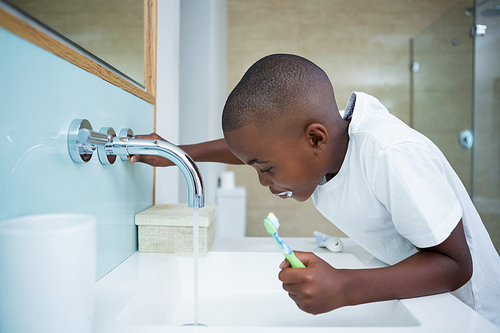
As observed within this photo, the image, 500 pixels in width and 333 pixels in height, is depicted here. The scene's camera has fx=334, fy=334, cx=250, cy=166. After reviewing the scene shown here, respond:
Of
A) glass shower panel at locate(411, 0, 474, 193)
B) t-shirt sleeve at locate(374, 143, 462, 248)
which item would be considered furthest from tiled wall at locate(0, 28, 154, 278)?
glass shower panel at locate(411, 0, 474, 193)

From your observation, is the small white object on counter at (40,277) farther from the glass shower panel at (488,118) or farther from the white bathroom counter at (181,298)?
the glass shower panel at (488,118)

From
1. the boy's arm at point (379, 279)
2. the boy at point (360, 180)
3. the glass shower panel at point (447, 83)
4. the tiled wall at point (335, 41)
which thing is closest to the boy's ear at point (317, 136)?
the boy at point (360, 180)

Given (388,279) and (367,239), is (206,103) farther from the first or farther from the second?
(388,279)

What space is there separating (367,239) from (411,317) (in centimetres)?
19

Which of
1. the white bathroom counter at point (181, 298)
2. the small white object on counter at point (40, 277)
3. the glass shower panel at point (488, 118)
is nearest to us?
the small white object on counter at point (40, 277)

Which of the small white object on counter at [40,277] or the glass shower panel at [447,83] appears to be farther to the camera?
the glass shower panel at [447,83]

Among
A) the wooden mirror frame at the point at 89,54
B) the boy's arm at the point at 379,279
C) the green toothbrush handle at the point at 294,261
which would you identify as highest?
the wooden mirror frame at the point at 89,54

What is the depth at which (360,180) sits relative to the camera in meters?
0.54

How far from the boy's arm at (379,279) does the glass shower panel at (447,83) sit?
1757 millimetres

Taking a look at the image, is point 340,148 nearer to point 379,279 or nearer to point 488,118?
point 379,279

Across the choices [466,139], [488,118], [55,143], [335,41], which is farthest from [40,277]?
[335,41]

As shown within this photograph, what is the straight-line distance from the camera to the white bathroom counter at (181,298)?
1.22ft

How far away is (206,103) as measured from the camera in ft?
5.59

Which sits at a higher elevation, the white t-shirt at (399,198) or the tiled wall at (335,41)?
the tiled wall at (335,41)
